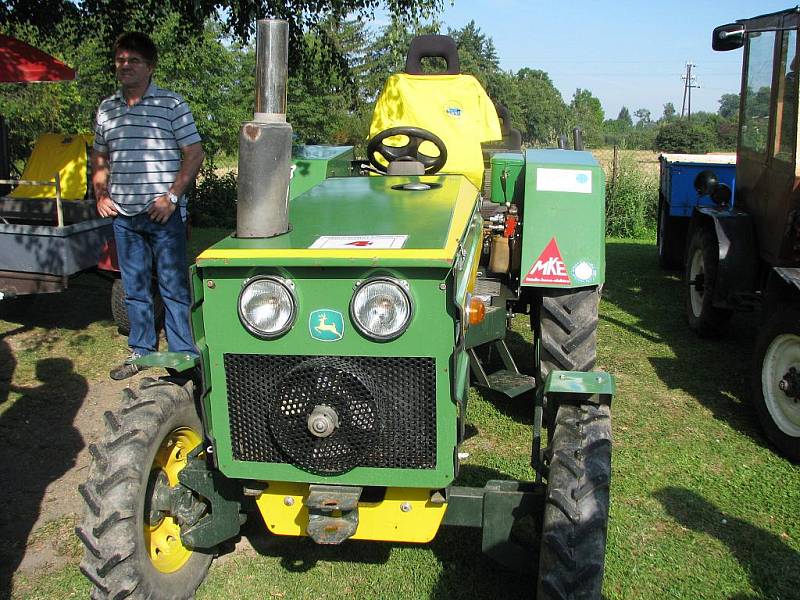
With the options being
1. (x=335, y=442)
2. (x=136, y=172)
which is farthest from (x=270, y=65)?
(x=136, y=172)

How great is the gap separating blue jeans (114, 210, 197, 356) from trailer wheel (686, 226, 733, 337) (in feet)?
12.7

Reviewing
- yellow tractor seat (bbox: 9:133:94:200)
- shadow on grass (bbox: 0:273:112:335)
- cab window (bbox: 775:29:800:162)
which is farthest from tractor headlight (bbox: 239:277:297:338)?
yellow tractor seat (bbox: 9:133:94:200)

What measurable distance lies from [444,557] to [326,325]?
1.35m

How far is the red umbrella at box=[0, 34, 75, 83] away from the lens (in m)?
7.74

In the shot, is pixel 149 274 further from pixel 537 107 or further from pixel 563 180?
pixel 537 107

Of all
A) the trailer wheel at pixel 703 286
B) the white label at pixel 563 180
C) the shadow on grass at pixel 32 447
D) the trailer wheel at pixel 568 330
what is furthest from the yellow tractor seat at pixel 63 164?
the trailer wheel at pixel 703 286

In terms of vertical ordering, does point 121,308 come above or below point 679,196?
below

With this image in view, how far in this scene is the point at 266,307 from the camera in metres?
2.55

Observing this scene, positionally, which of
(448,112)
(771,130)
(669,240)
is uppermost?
(448,112)

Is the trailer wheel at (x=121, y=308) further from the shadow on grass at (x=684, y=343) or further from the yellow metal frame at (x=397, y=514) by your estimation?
the shadow on grass at (x=684, y=343)

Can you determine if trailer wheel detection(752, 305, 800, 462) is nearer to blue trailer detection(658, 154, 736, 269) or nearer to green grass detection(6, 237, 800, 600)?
green grass detection(6, 237, 800, 600)

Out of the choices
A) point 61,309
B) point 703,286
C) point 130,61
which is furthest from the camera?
point 61,309

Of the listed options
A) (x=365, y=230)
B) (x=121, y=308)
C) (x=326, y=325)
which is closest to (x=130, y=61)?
(x=365, y=230)

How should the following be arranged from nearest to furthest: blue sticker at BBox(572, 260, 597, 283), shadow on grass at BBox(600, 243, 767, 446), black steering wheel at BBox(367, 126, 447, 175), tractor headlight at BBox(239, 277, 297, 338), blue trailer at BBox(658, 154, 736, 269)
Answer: tractor headlight at BBox(239, 277, 297, 338) < blue sticker at BBox(572, 260, 597, 283) < black steering wheel at BBox(367, 126, 447, 175) < shadow on grass at BBox(600, 243, 767, 446) < blue trailer at BBox(658, 154, 736, 269)
